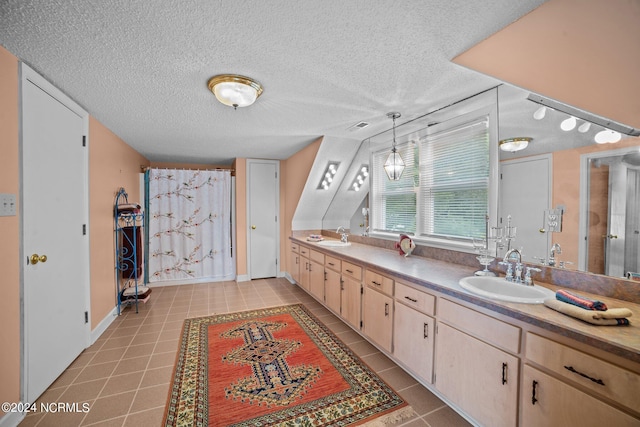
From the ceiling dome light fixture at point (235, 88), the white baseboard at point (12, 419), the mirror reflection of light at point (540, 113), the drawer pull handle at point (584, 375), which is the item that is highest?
the ceiling dome light fixture at point (235, 88)

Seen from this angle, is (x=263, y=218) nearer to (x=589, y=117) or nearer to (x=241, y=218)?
(x=241, y=218)

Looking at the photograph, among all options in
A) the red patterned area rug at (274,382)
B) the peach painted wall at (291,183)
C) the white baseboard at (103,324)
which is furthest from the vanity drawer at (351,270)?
the white baseboard at (103,324)

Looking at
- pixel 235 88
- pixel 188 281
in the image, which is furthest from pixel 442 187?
pixel 188 281

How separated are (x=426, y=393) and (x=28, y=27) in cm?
326

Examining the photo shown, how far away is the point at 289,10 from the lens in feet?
3.96

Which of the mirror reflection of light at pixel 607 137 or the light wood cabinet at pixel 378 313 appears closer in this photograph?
the mirror reflection of light at pixel 607 137

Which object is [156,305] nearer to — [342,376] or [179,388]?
[179,388]

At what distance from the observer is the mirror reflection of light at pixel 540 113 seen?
1.71 metres

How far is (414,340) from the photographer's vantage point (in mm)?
1884

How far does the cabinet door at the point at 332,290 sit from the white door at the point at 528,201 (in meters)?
1.63

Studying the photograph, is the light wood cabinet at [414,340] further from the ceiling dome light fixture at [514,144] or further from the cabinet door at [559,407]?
the ceiling dome light fixture at [514,144]

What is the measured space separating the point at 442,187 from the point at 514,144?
2.43 feet

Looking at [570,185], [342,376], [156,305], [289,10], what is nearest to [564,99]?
[570,185]

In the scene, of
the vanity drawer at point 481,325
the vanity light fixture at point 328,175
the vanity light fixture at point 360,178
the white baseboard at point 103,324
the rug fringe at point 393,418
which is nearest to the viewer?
the vanity drawer at point 481,325
